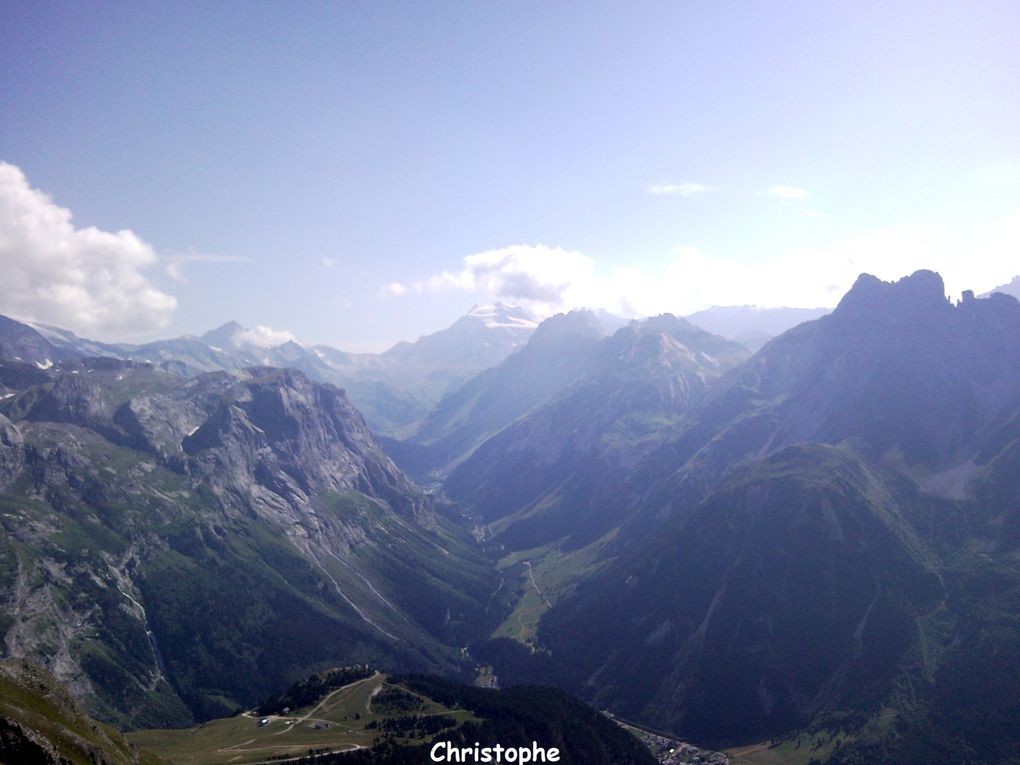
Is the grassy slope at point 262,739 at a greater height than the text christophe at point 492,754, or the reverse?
the grassy slope at point 262,739

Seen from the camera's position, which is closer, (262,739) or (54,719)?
(54,719)

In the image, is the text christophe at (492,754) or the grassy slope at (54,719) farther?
the text christophe at (492,754)

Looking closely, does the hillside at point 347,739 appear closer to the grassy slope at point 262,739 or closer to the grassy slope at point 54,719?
the grassy slope at point 262,739

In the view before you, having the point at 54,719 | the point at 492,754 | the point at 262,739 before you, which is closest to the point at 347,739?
the point at 262,739

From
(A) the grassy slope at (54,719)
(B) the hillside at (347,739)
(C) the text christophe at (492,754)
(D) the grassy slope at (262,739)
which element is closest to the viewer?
(A) the grassy slope at (54,719)

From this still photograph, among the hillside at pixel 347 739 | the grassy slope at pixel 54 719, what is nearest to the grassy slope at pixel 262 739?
the hillside at pixel 347 739

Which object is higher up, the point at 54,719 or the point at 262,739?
the point at 54,719

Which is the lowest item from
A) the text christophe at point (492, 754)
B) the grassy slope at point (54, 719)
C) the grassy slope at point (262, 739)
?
the text christophe at point (492, 754)

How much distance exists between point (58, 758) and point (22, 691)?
818 inches

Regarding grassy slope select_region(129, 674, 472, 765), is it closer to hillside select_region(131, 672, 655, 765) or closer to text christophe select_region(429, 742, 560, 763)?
hillside select_region(131, 672, 655, 765)

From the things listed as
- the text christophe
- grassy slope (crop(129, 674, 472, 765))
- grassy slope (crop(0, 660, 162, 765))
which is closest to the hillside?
grassy slope (crop(129, 674, 472, 765))

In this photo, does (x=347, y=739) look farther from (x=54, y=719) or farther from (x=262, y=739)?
(x=54, y=719)

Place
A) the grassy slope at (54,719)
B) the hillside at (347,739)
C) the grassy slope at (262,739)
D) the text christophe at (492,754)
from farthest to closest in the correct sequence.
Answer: the text christophe at (492,754) → the grassy slope at (262,739) → the hillside at (347,739) → the grassy slope at (54,719)

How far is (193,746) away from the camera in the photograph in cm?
17988
